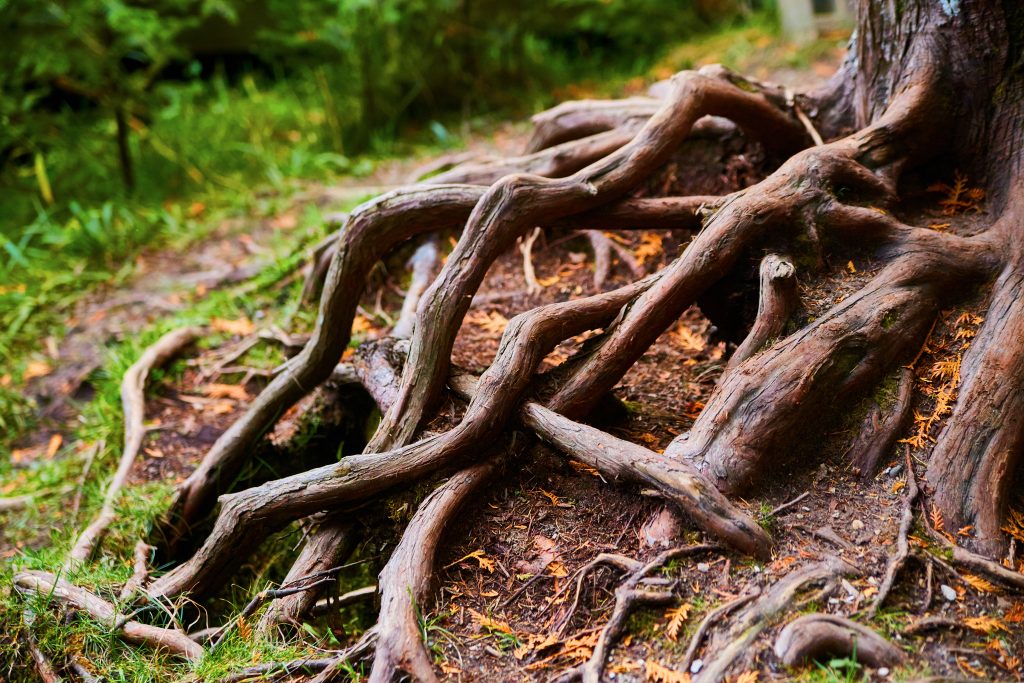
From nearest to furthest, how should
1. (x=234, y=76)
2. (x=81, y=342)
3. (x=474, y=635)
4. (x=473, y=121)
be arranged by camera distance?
(x=474, y=635) → (x=81, y=342) → (x=473, y=121) → (x=234, y=76)

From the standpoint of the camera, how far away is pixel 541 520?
310cm

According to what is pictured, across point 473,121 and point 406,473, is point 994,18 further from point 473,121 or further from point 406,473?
point 473,121

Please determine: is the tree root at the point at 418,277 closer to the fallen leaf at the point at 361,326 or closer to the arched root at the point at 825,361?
the fallen leaf at the point at 361,326

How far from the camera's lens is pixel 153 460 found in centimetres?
452

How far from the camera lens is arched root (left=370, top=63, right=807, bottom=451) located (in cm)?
340

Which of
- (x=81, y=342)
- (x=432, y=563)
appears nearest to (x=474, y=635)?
→ (x=432, y=563)

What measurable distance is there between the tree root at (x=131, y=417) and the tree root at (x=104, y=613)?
0.76 ft

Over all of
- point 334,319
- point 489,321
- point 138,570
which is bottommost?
point 138,570

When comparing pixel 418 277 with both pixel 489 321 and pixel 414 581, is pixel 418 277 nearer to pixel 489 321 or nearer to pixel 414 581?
pixel 489 321

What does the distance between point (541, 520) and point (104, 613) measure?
178 cm

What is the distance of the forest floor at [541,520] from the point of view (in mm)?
2557

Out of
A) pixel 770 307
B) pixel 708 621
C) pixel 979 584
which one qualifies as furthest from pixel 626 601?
pixel 770 307

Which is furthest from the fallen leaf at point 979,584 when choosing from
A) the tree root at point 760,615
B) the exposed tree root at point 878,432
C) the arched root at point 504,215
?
the arched root at point 504,215

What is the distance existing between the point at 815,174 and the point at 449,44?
551 cm
